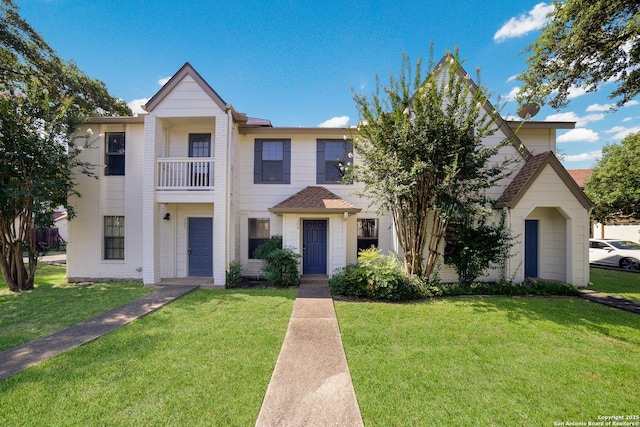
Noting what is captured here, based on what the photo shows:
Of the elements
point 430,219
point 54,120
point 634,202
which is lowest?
point 430,219

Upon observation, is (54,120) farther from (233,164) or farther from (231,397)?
(231,397)

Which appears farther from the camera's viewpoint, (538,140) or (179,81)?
(538,140)

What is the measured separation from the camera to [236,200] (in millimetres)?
9680

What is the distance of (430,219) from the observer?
28.5ft

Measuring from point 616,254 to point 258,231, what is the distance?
18.4m

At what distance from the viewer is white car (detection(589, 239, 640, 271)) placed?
12367 millimetres

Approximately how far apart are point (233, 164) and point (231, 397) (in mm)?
7745

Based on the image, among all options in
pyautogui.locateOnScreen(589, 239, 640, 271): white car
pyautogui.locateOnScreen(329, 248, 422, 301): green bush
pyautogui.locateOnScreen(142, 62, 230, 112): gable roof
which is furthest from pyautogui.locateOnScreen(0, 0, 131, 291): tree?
pyautogui.locateOnScreen(589, 239, 640, 271): white car

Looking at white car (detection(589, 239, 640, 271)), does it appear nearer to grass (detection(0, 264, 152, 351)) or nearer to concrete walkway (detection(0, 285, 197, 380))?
concrete walkway (detection(0, 285, 197, 380))

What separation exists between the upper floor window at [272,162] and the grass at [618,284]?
38.3 ft

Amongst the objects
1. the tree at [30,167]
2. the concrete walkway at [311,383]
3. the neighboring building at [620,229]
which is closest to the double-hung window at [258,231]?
the concrete walkway at [311,383]

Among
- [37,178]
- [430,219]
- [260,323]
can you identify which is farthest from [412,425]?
[37,178]

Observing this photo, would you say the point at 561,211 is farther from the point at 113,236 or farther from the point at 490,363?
the point at 113,236

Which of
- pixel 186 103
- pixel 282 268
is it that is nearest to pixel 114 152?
pixel 186 103
